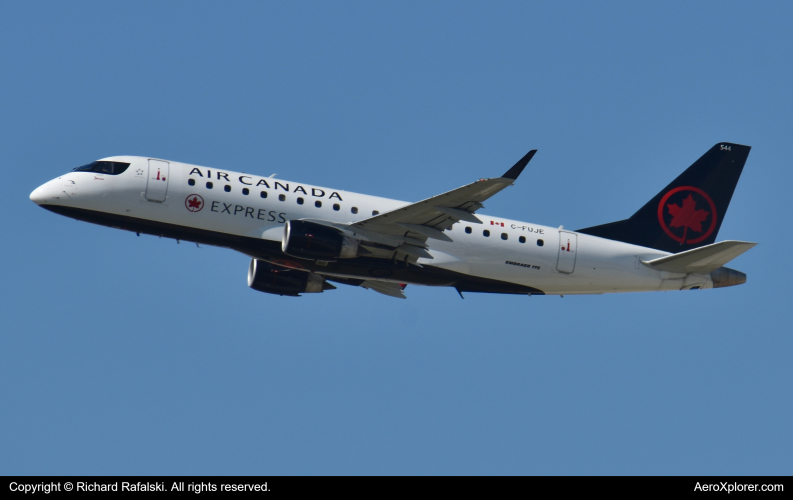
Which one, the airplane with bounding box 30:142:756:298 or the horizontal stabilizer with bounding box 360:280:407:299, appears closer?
the airplane with bounding box 30:142:756:298

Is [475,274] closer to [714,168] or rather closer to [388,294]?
[388,294]

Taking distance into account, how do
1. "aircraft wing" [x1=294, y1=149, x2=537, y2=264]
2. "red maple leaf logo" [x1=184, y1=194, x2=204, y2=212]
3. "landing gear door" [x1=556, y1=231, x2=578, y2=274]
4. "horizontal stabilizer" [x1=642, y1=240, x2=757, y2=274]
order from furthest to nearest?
1. "landing gear door" [x1=556, y1=231, x2=578, y2=274]
2. "horizontal stabilizer" [x1=642, y1=240, x2=757, y2=274]
3. "red maple leaf logo" [x1=184, y1=194, x2=204, y2=212]
4. "aircraft wing" [x1=294, y1=149, x2=537, y2=264]

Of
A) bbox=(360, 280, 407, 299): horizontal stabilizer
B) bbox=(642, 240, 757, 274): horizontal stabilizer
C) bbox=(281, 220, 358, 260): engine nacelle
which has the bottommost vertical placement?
bbox=(360, 280, 407, 299): horizontal stabilizer

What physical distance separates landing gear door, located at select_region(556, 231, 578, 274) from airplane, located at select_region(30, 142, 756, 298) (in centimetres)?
6

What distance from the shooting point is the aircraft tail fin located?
4588cm

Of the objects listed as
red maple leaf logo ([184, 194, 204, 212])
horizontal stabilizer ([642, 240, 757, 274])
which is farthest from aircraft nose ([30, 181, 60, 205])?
horizontal stabilizer ([642, 240, 757, 274])

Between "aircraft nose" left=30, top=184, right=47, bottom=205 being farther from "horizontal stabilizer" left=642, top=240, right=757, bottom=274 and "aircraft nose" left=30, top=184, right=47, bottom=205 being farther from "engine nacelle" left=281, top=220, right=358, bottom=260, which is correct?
"horizontal stabilizer" left=642, top=240, right=757, bottom=274

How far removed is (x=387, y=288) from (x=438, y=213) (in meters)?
7.83

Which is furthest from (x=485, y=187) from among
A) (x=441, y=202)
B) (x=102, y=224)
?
(x=102, y=224)

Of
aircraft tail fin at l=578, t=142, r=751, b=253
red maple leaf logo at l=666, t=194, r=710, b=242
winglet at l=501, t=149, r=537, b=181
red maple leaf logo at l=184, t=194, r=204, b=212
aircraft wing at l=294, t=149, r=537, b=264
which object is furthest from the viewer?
red maple leaf logo at l=666, t=194, r=710, b=242

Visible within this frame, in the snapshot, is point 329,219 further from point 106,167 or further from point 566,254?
point 566,254

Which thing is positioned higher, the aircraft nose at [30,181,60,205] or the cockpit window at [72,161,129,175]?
the cockpit window at [72,161,129,175]

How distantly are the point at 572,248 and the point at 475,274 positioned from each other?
15.6 feet

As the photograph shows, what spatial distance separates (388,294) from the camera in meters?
45.9
